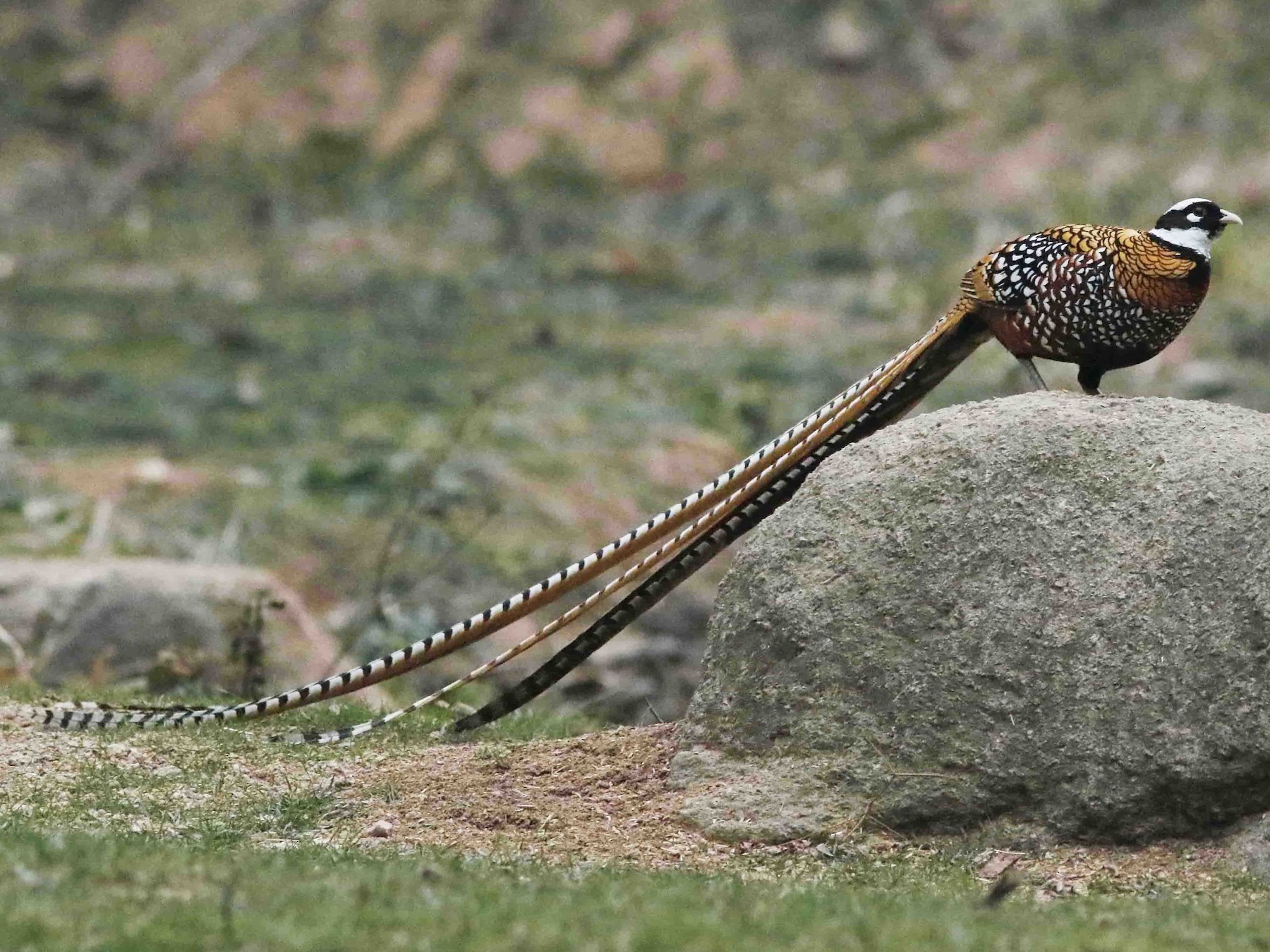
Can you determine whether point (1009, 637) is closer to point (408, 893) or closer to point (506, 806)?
point (506, 806)

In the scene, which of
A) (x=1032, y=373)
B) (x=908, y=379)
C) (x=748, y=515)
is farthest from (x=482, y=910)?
(x=1032, y=373)

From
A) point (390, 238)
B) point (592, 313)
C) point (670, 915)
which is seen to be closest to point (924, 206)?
point (592, 313)

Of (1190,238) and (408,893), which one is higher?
(1190,238)

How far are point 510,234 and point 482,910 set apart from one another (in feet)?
97.5

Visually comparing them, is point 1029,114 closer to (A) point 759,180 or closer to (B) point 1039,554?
(A) point 759,180

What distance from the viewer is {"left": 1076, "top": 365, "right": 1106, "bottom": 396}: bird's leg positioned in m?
9.78

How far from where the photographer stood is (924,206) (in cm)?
3238

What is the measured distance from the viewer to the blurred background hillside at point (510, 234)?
2180 centimetres

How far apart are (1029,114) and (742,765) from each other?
26.6 m

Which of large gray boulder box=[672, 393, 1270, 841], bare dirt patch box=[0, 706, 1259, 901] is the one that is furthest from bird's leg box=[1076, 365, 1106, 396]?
bare dirt patch box=[0, 706, 1259, 901]

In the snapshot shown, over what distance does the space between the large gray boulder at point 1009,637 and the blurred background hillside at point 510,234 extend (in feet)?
29.0

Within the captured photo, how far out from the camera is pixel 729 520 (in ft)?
32.2

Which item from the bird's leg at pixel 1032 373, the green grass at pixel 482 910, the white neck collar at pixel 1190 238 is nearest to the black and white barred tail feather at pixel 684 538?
the bird's leg at pixel 1032 373

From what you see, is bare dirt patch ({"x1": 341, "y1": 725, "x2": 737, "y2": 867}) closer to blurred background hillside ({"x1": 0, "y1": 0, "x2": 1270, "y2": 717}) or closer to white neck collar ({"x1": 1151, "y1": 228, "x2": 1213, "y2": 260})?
white neck collar ({"x1": 1151, "y1": 228, "x2": 1213, "y2": 260})
